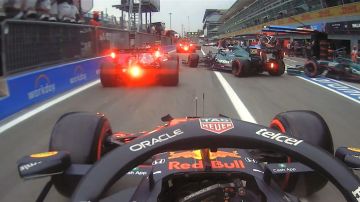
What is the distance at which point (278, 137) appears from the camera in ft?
7.23

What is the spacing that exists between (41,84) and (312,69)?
11035 millimetres

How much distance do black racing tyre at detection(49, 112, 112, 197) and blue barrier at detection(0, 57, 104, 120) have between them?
542 cm

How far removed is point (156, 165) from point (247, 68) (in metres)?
14.9

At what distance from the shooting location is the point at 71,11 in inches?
726

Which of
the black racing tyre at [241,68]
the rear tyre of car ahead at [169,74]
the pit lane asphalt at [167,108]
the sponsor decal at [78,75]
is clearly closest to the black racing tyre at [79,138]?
the pit lane asphalt at [167,108]

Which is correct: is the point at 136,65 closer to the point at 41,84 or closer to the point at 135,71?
the point at 135,71

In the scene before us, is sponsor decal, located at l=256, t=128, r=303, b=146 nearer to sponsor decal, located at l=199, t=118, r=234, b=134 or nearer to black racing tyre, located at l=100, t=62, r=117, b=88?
sponsor decal, located at l=199, t=118, r=234, b=134

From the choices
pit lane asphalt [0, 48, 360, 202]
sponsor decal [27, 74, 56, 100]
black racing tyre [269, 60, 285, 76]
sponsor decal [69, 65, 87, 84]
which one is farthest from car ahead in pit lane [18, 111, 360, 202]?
black racing tyre [269, 60, 285, 76]

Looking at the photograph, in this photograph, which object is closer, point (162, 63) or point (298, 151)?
point (298, 151)

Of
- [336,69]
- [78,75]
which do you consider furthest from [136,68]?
[336,69]

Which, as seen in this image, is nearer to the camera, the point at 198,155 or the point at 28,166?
the point at 28,166

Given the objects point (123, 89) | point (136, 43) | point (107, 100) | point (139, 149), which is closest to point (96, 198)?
point (139, 149)

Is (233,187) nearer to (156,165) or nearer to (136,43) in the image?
(156,165)

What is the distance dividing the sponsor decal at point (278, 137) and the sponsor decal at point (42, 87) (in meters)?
8.93
